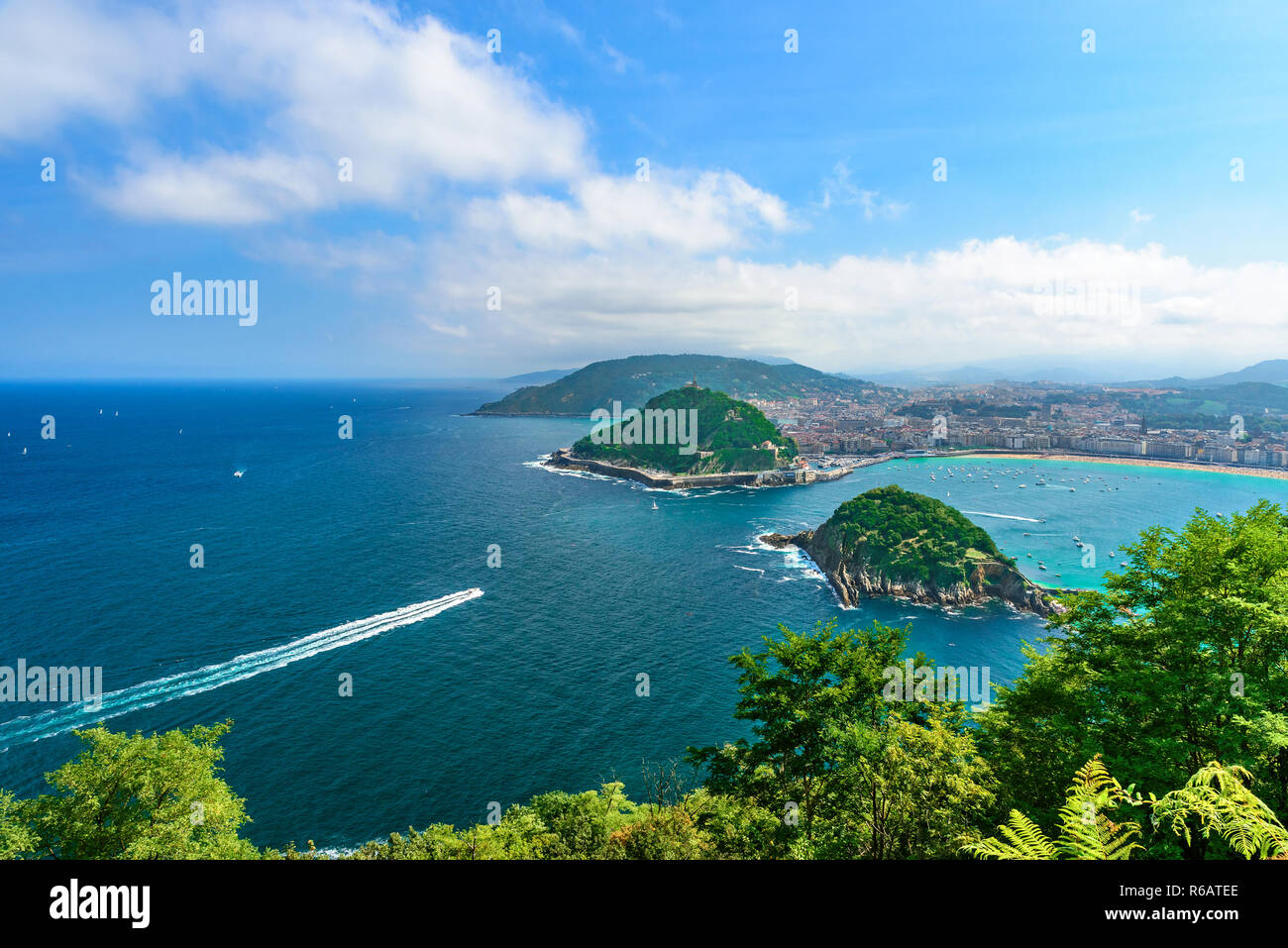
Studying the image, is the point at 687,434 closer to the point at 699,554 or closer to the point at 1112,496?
the point at 699,554

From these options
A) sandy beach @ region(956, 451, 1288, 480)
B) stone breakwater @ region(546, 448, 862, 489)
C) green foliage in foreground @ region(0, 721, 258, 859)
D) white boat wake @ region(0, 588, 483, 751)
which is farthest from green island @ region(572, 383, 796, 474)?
green foliage in foreground @ region(0, 721, 258, 859)

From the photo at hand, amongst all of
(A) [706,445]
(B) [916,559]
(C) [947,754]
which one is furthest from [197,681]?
(A) [706,445]

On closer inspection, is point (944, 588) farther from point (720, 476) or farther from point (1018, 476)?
point (1018, 476)

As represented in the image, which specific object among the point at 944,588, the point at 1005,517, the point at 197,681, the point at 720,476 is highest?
the point at 720,476

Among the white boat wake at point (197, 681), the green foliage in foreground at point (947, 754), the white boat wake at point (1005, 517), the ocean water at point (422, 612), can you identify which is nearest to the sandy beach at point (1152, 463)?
the ocean water at point (422, 612)

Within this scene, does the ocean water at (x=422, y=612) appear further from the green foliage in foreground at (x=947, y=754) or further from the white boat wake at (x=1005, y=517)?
the green foliage in foreground at (x=947, y=754)

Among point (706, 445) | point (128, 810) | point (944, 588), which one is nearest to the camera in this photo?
point (128, 810)

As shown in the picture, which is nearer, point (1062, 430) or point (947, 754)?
point (947, 754)

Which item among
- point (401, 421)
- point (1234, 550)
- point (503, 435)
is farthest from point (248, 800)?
point (401, 421)
